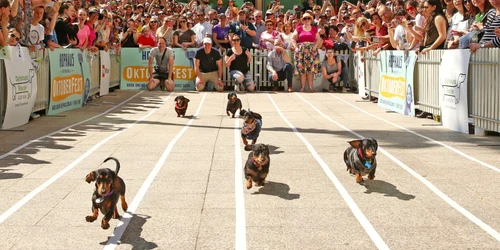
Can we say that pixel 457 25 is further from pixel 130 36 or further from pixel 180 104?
pixel 130 36

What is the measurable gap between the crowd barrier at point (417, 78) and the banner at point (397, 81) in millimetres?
242

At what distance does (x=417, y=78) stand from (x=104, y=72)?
10476 mm

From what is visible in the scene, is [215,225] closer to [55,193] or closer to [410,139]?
[55,193]

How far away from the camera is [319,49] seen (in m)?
27.4

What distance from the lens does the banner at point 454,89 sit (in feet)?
48.3

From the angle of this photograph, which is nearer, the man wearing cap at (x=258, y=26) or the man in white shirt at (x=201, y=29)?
the man wearing cap at (x=258, y=26)

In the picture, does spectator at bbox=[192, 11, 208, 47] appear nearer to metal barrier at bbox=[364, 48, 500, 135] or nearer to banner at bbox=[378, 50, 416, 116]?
banner at bbox=[378, 50, 416, 116]

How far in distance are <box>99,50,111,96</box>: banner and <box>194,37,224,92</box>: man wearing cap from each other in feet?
9.04

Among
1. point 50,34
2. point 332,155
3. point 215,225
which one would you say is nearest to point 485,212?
point 215,225

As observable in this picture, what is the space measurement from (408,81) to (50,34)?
7837 mm

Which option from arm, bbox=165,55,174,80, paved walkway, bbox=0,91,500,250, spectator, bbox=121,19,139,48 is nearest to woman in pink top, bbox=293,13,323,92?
arm, bbox=165,55,174,80

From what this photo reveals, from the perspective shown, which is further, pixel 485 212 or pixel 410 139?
pixel 410 139

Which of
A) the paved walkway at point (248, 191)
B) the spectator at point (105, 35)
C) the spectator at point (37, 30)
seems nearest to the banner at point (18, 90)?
the paved walkway at point (248, 191)

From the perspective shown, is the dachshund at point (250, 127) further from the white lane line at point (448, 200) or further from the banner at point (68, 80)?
the banner at point (68, 80)
